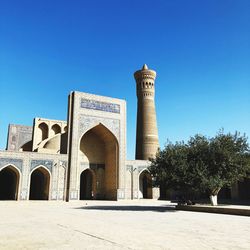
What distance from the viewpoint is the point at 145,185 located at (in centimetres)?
3066

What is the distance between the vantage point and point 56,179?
2327 centimetres

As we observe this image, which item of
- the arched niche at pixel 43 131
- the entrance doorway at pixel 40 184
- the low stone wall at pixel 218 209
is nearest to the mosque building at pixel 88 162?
the entrance doorway at pixel 40 184

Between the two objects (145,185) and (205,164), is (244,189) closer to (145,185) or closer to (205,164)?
(145,185)

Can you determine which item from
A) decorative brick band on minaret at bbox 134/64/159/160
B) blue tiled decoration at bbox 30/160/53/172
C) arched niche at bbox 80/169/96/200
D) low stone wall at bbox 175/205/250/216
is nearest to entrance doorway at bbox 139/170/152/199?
decorative brick band on minaret at bbox 134/64/159/160

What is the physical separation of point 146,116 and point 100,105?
276 inches

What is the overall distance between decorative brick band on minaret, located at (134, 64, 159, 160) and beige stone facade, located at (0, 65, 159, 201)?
110 centimetres

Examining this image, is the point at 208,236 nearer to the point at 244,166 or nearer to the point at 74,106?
the point at 244,166

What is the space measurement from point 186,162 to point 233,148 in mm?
2449

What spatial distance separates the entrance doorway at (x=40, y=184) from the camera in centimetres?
2351

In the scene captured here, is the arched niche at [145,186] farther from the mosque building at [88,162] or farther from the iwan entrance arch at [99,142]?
the iwan entrance arch at [99,142]

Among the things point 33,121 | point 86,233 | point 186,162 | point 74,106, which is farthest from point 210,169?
point 33,121

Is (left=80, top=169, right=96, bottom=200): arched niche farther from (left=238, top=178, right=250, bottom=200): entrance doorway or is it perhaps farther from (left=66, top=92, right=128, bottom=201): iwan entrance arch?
(left=238, top=178, right=250, bottom=200): entrance doorway

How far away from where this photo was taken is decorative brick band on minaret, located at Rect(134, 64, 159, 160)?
103 ft

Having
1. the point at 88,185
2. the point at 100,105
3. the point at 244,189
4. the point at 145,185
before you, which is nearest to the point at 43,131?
the point at 88,185
